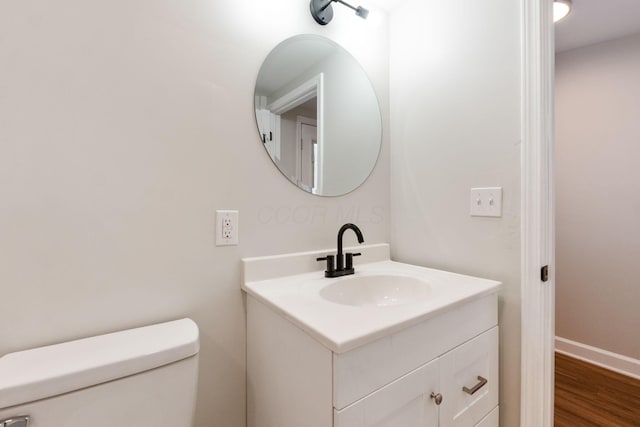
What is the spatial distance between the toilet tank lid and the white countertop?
0.27m

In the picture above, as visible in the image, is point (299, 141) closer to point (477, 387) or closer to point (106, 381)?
point (106, 381)

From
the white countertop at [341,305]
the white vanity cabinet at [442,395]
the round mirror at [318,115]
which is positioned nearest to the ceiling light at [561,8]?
the round mirror at [318,115]

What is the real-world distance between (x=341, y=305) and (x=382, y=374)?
19 cm

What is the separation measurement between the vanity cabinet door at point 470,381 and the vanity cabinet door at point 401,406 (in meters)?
0.05

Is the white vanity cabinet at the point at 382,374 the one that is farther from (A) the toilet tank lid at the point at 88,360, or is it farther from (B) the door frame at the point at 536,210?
(A) the toilet tank lid at the point at 88,360

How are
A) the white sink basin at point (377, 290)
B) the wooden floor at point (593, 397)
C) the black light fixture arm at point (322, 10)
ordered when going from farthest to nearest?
the wooden floor at point (593, 397), the black light fixture arm at point (322, 10), the white sink basin at point (377, 290)

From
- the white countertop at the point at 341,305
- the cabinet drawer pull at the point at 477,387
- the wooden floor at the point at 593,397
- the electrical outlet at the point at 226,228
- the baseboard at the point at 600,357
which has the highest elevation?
the electrical outlet at the point at 226,228

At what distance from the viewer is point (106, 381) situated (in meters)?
0.63

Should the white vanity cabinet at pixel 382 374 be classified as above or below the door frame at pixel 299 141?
below

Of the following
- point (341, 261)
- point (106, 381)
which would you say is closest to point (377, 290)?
point (341, 261)

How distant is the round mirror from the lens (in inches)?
43.1

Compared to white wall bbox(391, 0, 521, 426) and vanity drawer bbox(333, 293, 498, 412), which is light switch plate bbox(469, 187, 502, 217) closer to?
white wall bbox(391, 0, 521, 426)

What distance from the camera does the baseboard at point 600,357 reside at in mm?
1823

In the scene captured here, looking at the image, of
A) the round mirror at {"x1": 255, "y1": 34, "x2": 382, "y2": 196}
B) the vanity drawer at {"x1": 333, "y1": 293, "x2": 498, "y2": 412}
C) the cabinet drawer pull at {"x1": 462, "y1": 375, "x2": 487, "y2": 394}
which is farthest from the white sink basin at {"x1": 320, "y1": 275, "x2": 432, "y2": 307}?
the round mirror at {"x1": 255, "y1": 34, "x2": 382, "y2": 196}
